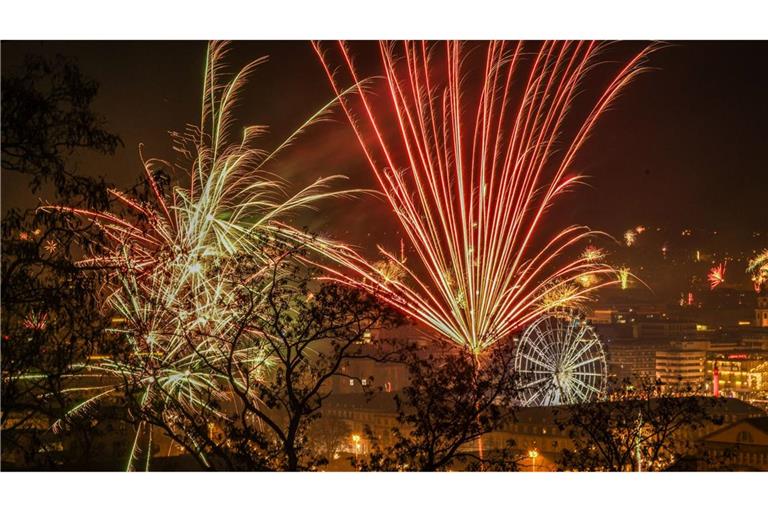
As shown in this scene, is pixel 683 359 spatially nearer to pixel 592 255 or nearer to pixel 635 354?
pixel 635 354

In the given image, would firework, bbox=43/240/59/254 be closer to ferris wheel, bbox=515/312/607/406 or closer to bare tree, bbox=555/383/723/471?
bare tree, bbox=555/383/723/471

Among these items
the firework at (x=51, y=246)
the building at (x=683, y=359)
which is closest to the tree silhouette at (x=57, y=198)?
the firework at (x=51, y=246)

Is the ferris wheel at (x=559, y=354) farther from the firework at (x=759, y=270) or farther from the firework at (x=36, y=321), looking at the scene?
the firework at (x=36, y=321)

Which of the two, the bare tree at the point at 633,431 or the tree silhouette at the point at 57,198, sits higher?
the tree silhouette at the point at 57,198

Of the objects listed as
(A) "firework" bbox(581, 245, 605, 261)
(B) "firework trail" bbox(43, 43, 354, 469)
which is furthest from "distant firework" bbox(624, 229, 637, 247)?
(B) "firework trail" bbox(43, 43, 354, 469)

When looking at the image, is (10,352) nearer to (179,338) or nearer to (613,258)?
Answer: (179,338)
